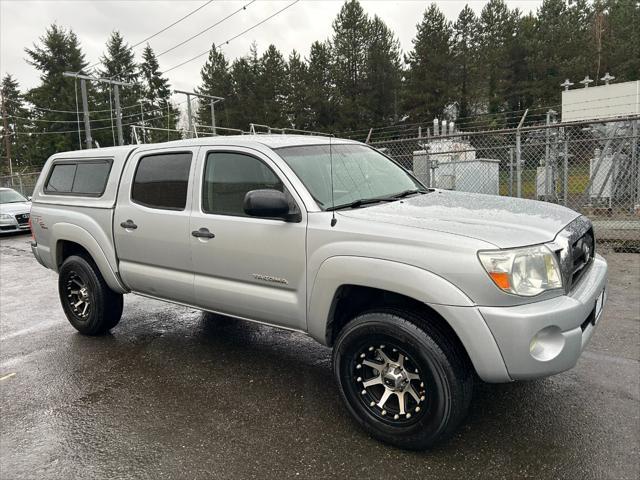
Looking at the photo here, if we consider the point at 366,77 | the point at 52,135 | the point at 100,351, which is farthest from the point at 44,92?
the point at 100,351

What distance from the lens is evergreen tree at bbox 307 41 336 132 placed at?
45.9 m

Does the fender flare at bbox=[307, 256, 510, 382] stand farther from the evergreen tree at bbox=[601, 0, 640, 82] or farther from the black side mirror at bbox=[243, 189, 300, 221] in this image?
the evergreen tree at bbox=[601, 0, 640, 82]

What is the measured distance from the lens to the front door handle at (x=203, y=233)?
3684 mm

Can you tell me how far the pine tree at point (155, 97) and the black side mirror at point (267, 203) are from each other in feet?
196

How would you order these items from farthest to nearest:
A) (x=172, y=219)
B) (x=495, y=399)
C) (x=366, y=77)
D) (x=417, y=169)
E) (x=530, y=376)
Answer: (x=366, y=77)
(x=417, y=169)
(x=172, y=219)
(x=495, y=399)
(x=530, y=376)

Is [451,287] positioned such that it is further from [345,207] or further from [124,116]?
[124,116]

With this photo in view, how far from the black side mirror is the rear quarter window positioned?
2232 mm

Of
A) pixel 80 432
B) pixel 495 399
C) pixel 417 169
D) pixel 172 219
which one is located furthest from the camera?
pixel 417 169

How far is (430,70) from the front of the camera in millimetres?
43969

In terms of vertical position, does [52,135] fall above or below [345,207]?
above

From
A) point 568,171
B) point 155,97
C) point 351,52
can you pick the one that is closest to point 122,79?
point 155,97

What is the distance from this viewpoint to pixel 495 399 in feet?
11.4

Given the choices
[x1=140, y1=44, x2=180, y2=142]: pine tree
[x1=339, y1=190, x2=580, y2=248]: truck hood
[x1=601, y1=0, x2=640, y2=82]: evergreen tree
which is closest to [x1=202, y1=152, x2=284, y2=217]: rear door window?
[x1=339, y1=190, x2=580, y2=248]: truck hood

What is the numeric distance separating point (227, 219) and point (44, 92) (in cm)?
6200
